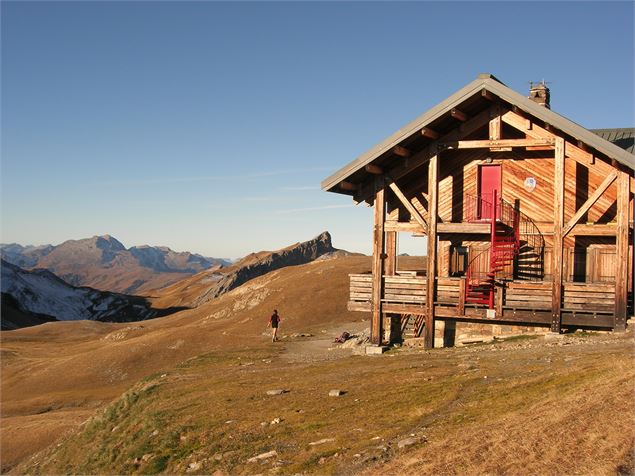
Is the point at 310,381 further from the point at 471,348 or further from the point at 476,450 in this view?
the point at 476,450

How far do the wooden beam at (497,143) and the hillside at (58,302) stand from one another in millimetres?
106880

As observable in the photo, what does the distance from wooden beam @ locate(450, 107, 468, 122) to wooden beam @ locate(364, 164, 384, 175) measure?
3.62m

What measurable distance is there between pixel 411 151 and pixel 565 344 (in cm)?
951

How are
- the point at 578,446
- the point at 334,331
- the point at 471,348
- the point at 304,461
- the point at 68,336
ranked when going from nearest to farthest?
the point at 578,446, the point at 304,461, the point at 471,348, the point at 334,331, the point at 68,336

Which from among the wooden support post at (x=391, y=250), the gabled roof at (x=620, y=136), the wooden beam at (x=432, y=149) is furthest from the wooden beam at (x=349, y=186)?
the gabled roof at (x=620, y=136)

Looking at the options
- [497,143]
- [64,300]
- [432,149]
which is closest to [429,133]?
[432,149]

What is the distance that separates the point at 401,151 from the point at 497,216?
15.4ft

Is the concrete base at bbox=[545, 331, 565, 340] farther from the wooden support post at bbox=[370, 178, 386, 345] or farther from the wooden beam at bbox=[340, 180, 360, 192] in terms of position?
the wooden beam at bbox=[340, 180, 360, 192]

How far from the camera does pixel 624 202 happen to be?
22.0 m

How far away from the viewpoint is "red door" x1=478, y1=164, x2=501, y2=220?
2548 centimetres

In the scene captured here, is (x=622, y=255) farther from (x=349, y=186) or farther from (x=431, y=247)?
(x=349, y=186)

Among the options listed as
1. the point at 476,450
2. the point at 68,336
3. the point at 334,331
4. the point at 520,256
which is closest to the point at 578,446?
the point at 476,450

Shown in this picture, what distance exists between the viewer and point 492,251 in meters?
23.9

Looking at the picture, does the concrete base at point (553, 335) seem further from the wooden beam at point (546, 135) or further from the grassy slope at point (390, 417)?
the wooden beam at point (546, 135)
